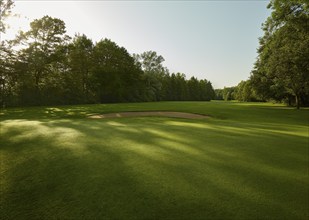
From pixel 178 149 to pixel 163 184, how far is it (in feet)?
8.22

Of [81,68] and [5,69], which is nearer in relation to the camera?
[5,69]

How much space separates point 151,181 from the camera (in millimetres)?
3873

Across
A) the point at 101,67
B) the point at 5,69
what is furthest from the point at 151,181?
the point at 101,67

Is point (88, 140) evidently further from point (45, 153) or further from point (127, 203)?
point (127, 203)

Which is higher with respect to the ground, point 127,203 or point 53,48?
point 53,48

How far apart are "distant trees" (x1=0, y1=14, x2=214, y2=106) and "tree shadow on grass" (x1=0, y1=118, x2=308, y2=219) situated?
84.5 feet

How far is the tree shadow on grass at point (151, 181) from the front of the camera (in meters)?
2.99

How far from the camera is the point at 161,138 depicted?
785cm

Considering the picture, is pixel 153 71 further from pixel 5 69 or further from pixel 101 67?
pixel 5 69

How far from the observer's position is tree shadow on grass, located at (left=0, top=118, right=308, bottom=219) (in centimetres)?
299

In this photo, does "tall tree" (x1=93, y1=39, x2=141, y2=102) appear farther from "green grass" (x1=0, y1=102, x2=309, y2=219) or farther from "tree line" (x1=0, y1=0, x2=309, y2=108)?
"green grass" (x1=0, y1=102, x2=309, y2=219)

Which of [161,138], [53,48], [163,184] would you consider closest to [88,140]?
[161,138]

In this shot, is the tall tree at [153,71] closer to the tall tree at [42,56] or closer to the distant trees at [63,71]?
the distant trees at [63,71]

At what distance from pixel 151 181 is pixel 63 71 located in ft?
142
